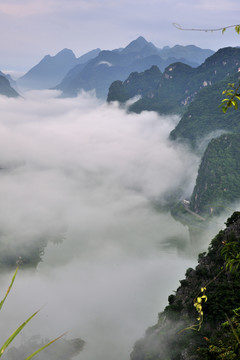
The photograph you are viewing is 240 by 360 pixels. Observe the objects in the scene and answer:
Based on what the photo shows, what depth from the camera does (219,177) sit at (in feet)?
375

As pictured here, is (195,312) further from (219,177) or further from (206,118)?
(206,118)

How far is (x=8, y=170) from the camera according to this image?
16450cm

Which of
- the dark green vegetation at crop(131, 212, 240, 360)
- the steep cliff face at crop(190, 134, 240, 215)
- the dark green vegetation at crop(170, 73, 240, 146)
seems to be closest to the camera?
the dark green vegetation at crop(131, 212, 240, 360)

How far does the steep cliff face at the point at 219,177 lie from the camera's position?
109 m

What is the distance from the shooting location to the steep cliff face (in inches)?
4291

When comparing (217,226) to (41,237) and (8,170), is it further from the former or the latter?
(8,170)

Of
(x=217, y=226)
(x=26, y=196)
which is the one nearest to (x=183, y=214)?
(x=217, y=226)

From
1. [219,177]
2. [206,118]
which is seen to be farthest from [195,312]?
[206,118]

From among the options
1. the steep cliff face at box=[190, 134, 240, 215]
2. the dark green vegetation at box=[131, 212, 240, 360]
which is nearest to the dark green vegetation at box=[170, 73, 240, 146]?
the steep cliff face at box=[190, 134, 240, 215]

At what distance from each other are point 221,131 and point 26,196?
91.2 meters

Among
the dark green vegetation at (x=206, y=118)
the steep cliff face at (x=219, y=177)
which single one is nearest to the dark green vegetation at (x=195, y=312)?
the steep cliff face at (x=219, y=177)

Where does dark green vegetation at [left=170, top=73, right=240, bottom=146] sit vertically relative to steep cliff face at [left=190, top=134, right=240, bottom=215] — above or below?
above

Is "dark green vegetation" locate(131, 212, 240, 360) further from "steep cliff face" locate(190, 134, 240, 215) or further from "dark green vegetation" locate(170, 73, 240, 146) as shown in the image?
"dark green vegetation" locate(170, 73, 240, 146)

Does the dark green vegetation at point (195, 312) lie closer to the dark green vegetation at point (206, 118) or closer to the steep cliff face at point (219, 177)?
the steep cliff face at point (219, 177)
